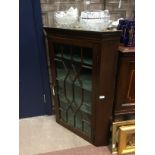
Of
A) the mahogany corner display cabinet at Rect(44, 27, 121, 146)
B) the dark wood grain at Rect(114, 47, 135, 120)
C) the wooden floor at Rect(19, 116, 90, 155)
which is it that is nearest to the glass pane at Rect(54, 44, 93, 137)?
the mahogany corner display cabinet at Rect(44, 27, 121, 146)

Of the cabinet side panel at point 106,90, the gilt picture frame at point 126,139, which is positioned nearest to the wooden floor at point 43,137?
the cabinet side panel at point 106,90

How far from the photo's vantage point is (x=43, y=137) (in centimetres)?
221

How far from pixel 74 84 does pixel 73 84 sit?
0.01 m

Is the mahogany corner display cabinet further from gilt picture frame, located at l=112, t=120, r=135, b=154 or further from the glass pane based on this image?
gilt picture frame, located at l=112, t=120, r=135, b=154

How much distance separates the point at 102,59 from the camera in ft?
5.83

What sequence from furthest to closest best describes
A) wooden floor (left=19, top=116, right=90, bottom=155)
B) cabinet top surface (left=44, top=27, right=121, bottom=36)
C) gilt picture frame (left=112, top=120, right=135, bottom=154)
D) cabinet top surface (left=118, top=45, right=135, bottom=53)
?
wooden floor (left=19, top=116, right=90, bottom=155) < gilt picture frame (left=112, top=120, right=135, bottom=154) < cabinet top surface (left=118, top=45, right=135, bottom=53) < cabinet top surface (left=44, top=27, right=121, bottom=36)

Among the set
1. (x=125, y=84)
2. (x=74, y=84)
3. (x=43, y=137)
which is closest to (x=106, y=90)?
(x=125, y=84)

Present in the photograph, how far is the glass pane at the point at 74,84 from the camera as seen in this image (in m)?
1.98

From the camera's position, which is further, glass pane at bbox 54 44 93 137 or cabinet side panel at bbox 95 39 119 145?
glass pane at bbox 54 44 93 137

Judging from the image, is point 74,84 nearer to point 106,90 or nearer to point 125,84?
point 106,90

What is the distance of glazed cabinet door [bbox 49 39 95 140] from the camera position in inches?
77.2
